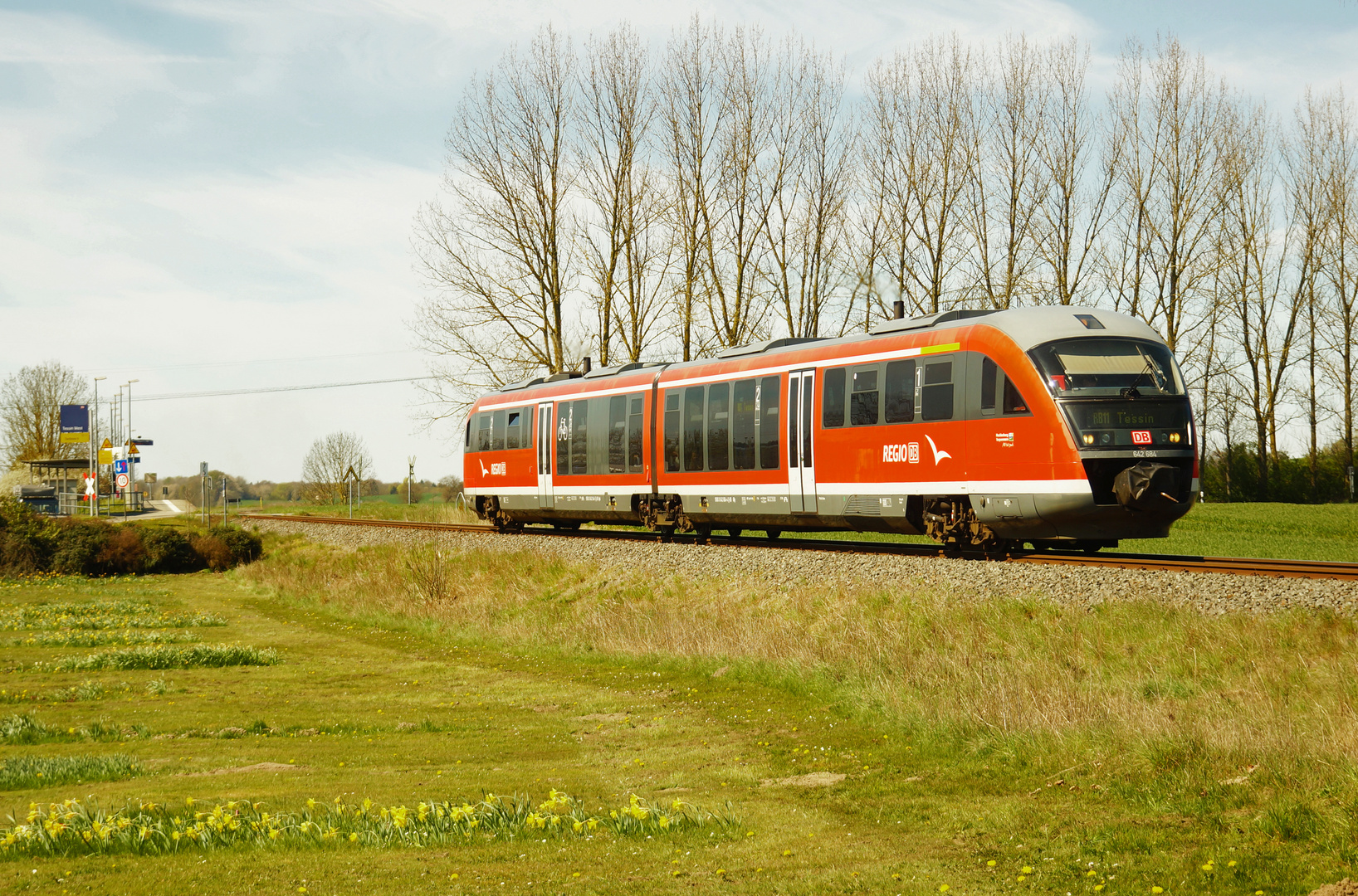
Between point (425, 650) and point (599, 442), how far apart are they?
705 cm

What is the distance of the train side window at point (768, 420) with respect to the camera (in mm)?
21203

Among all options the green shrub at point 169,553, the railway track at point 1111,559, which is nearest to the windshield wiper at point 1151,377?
the railway track at point 1111,559

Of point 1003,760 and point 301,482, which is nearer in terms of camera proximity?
point 1003,760

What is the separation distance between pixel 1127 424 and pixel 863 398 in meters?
4.52

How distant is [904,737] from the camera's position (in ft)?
37.2

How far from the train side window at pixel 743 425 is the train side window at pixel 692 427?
41.8 inches

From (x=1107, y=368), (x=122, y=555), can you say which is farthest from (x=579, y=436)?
(x=122, y=555)

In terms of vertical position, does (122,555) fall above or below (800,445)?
below

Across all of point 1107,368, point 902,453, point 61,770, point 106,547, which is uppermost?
point 1107,368

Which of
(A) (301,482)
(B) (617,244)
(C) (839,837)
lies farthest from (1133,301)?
(A) (301,482)

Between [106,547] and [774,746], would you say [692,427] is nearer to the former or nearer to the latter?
[774,746]

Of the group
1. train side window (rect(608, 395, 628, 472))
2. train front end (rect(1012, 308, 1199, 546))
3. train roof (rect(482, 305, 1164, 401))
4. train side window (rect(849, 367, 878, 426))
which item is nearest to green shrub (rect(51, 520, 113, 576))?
train side window (rect(608, 395, 628, 472))

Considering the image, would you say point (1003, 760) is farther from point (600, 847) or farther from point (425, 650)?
point (425, 650)

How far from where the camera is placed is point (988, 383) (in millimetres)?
16859
